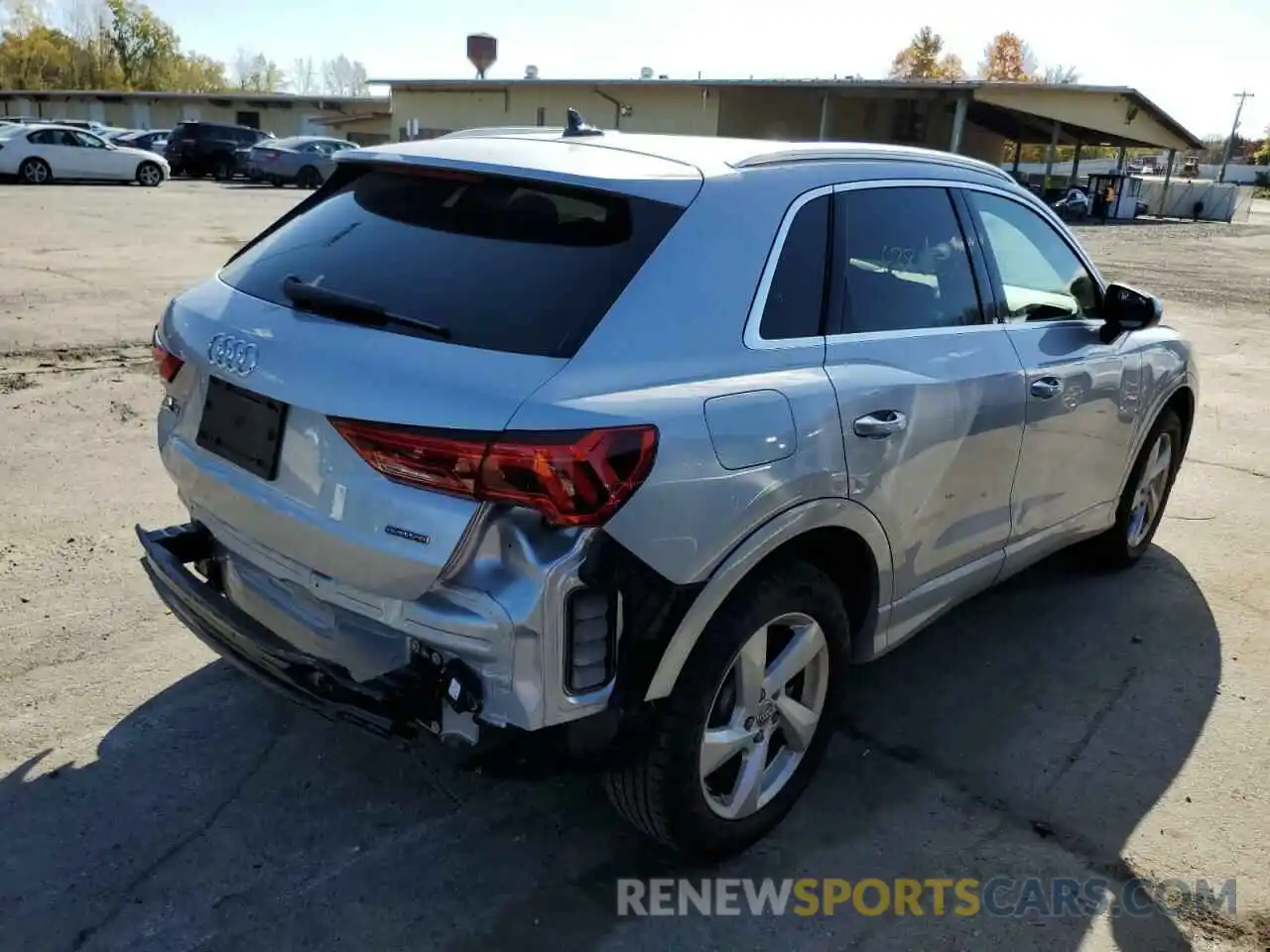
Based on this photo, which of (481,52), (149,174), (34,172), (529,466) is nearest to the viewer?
(529,466)

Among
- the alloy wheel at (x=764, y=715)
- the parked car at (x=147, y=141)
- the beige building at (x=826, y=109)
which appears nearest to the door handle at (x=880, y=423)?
the alloy wheel at (x=764, y=715)

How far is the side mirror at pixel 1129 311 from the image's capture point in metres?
4.10

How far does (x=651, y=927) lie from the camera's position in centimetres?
264

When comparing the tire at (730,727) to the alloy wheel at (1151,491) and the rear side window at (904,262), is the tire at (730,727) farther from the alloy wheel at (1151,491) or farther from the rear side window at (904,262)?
the alloy wheel at (1151,491)

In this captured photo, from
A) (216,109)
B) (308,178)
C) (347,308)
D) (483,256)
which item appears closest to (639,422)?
(483,256)

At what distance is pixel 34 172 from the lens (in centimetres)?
2552

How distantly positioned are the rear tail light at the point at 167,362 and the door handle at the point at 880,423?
1.86 m

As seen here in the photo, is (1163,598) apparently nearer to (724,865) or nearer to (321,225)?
(724,865)

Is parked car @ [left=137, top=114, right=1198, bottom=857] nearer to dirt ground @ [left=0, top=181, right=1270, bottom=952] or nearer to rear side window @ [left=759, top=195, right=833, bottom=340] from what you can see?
rear side window @ [left=759, top=195, right=833, bottom=340]

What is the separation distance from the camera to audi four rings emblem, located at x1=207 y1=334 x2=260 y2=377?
2.52 m

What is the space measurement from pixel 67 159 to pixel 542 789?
93.0 ft

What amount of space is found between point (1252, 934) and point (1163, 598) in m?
2.30

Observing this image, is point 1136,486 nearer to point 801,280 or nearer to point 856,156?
point 856,156

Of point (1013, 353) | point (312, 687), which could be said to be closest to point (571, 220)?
point (312, 687)
